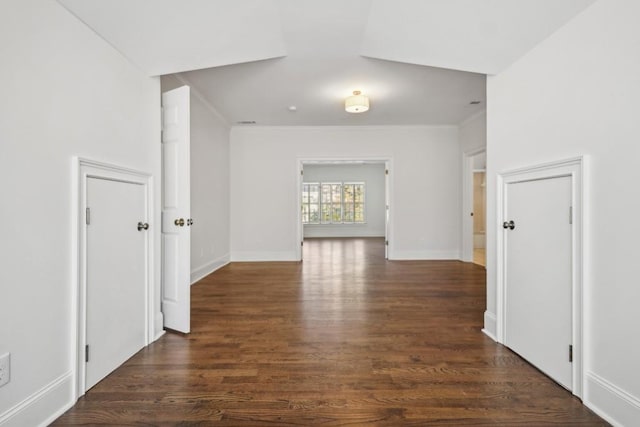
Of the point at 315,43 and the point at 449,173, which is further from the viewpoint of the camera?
the point at 449,173

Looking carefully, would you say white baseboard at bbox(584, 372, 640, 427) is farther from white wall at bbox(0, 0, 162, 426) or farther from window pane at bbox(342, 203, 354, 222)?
window pane at bbox(342, 203, 354, 222)

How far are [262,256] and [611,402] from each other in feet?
17.7

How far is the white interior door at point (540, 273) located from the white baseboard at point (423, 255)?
12.7ft

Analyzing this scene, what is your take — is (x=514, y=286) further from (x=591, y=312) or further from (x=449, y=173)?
(x=449, y=173)

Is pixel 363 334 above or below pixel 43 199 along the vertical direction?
below

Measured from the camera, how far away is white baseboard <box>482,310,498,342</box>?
8.21 ft

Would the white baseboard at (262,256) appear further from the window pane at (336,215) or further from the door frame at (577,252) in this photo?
the window pane at (336,215)

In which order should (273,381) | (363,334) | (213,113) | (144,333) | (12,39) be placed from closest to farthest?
(12,39), (273,381), (144,333), (363,334), (213,113)

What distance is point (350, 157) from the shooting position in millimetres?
6199

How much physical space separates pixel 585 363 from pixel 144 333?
2888 millimetres

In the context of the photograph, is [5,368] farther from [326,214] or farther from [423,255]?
[326,214]

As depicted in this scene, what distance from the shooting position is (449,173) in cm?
625

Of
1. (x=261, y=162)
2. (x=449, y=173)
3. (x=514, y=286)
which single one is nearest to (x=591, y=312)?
(x=514, y=286)

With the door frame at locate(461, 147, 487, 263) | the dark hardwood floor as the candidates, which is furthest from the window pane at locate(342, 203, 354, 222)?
the dark hardwood floor
